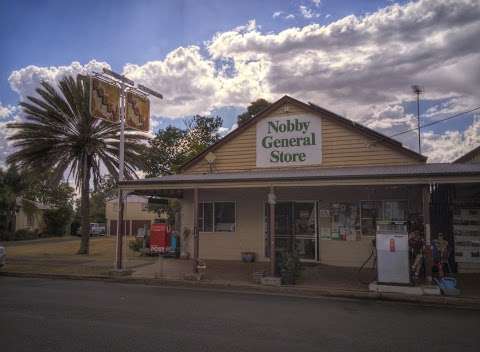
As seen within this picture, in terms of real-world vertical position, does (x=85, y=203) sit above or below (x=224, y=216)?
above

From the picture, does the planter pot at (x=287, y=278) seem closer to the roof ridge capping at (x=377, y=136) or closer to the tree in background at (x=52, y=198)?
the roof ridge capping at (x=377, y=136)

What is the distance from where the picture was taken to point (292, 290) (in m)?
11.5

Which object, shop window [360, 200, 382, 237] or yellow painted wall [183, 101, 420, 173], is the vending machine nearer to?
shop window [360, 200, 382, 237]

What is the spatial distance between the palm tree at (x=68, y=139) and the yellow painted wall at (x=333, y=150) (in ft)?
19.2

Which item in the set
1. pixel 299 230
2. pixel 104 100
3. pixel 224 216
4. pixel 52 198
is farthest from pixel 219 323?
pixel 52 198

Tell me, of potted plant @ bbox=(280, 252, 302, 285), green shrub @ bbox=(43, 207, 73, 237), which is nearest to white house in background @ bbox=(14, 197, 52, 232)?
green shrub @ bbox=(43, 207, 73, 237)

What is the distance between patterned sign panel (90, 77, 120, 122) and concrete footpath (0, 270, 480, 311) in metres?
5.36

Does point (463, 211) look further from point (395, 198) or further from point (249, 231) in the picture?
point (249, 231)

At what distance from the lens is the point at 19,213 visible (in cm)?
3988

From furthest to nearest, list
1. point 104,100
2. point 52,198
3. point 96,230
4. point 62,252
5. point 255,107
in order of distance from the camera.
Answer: point 52,198, point 96,230, point 255,107, point 62,252, point 104,100

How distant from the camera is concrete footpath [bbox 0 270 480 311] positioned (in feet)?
33.1

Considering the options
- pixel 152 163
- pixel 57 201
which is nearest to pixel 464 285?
pixel 152 163

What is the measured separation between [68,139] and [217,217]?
8487 mm

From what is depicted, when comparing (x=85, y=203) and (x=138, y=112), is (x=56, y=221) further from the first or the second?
(x=138, y=112)
